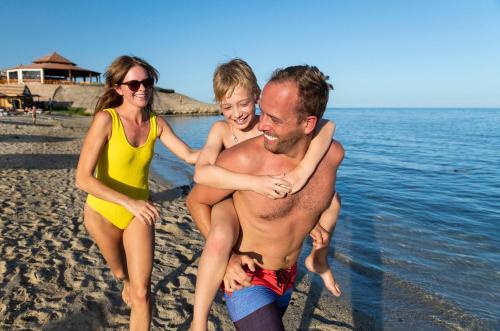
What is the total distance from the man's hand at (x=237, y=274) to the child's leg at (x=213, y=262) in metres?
0.04

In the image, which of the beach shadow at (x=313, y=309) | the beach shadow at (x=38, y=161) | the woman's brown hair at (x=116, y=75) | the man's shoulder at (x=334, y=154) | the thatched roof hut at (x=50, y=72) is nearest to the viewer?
the man's shoulder at (x=334, y=154)

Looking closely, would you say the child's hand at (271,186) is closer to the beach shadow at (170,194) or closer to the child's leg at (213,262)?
the child's leg at (213,262)

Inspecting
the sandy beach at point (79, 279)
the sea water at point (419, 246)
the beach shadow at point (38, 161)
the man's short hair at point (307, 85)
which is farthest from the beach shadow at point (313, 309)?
the beach shadow at point (38, 161)

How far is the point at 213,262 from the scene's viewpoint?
7.21ft

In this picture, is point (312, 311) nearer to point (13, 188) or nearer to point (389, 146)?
point (13, 188)

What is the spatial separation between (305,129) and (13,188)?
10.9 m

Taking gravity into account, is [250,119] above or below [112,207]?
above

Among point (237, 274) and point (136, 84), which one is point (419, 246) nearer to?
point (136, 84)

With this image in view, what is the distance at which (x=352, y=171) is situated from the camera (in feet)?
65.4

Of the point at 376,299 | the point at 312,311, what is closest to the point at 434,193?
the point at 376,299

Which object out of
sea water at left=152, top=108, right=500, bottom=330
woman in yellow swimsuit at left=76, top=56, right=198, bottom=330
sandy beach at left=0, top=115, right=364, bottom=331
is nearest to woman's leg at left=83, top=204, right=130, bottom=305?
woman in yellow swimsuit at left=76, top=56, right=198, bottom=330

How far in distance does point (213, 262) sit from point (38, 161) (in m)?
15.9

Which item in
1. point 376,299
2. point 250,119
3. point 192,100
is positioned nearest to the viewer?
point 250,119

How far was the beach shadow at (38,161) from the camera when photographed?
14.3 metres
